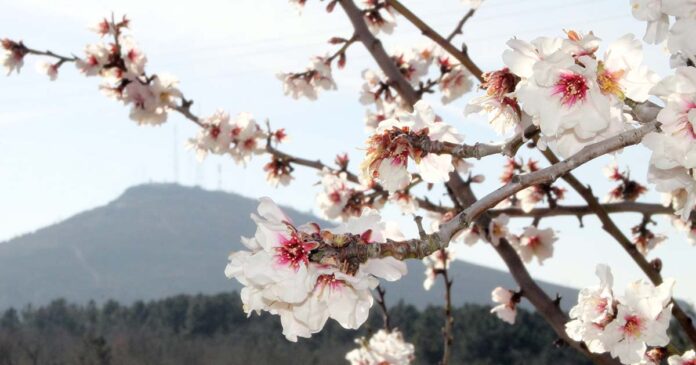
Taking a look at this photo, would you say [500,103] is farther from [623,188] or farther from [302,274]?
[623,188]

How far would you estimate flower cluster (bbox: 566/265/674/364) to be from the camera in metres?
1.44

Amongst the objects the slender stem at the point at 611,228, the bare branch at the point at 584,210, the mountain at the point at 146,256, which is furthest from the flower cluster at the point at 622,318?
the mountain at the point at 146,256

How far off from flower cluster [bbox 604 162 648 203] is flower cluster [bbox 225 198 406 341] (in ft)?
7.66

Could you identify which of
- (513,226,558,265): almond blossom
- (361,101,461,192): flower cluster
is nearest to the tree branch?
(513,226,558,265): almond blossom

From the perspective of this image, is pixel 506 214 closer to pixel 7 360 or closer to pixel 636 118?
pixel 636 118

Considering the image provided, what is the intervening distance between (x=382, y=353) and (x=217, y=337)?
1659 centimetres

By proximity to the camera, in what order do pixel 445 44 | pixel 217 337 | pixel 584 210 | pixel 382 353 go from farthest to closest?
pixel 217 337 < pixel 382 353 < pixel 584 210 < pixel 445 44

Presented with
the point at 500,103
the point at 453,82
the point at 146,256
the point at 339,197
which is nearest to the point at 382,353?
the point at 339,197

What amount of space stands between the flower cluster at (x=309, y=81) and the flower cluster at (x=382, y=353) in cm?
106

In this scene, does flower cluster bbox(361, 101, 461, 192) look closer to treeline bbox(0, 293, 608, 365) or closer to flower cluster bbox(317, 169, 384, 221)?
flower cluster bbox(317, 169, 384, 221)

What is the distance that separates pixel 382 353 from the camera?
9.82 feet

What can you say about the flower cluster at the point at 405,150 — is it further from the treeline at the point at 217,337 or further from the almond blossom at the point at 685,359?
the treeline at the point at 217,337

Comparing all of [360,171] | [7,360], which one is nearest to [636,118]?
[360,171]

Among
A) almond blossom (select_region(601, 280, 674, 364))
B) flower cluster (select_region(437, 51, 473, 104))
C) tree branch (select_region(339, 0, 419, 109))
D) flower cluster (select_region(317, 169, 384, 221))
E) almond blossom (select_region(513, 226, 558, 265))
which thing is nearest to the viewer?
almond blossom (select_region(601, 280, 674, 364))
